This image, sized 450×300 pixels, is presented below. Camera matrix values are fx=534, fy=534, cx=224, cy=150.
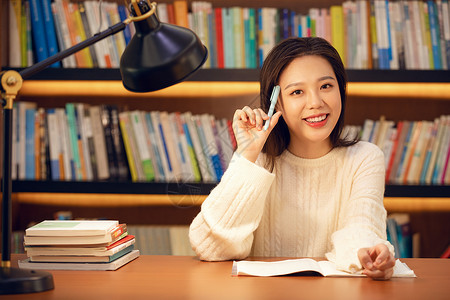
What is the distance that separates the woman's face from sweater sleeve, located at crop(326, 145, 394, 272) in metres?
0.15

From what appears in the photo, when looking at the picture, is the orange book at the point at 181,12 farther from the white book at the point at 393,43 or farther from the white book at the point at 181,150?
the white book at the point at 393,43

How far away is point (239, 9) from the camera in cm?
224

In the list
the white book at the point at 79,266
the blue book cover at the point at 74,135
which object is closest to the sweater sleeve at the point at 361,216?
the white book at the point at 79,266

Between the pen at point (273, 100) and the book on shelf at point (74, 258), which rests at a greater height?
the pen at point (273, 100)

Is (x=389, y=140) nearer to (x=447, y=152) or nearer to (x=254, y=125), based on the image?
(x=447, y=152)

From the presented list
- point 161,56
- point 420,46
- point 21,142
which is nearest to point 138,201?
point 21,142

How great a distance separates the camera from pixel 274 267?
1219 millimetres

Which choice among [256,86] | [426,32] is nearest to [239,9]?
[256,86]

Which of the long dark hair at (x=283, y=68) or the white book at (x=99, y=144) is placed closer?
the long dark hair at (x=283, y=68)

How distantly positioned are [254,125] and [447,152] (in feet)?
3.66

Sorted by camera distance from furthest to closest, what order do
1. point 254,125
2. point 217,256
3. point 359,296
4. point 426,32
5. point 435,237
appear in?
point 435,237 < point 426,32 < point 254,125 < point 217,256 < point 359,296

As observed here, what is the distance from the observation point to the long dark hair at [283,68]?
1.58 meters

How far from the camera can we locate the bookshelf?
2.21 m

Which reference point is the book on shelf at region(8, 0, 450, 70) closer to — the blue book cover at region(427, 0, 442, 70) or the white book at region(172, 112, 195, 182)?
the blue book cover at region(427, 0, 442, 70)
